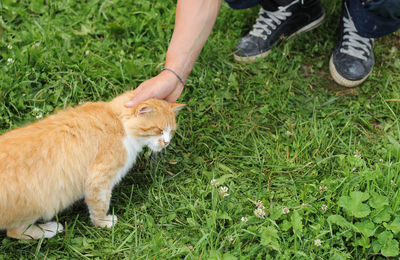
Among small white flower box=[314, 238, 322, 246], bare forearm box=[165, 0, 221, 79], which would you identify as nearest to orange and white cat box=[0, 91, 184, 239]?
bare forearm box=[165, 0, 221, 79]

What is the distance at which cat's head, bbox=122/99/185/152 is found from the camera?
2.19 m

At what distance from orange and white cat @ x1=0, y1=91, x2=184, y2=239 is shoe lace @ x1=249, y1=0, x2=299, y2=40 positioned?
1465 mm

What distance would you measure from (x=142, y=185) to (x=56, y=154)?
26.7 inches

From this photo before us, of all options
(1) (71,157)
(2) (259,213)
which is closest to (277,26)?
(2) (259,213)

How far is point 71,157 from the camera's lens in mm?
2033

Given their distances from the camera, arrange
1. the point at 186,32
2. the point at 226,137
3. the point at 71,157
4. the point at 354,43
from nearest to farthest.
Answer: the point at 71,157 → the point at 186,32 → the point at 226,137 → the point at 354,43

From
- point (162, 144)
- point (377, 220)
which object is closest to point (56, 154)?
A: point (162, 144)

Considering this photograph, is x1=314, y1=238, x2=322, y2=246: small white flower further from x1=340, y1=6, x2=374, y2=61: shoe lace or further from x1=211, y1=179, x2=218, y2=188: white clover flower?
x1=340, y1=6, x2=374, y2=61: shoe lace

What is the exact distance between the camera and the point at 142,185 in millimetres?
2512

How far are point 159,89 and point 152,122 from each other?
10.1 inches

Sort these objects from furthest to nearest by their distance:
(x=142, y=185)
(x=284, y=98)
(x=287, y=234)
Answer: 1. (x=284, y=98)
2. (x=142, y=185)
3. (x=287, y=234)

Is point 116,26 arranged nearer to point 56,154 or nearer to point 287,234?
point 56,154

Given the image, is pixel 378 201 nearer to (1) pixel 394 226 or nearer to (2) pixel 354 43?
(1) pixel 394 226

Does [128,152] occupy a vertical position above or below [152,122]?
below
